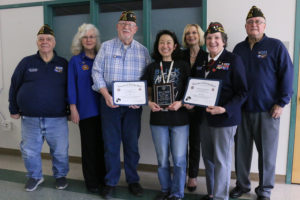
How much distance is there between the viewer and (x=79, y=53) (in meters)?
2.43

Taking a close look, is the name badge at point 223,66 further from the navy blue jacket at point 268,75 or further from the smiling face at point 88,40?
the smiling face at point 88,40

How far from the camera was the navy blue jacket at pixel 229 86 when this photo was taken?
1875 mm

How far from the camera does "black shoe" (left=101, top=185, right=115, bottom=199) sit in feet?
7.70

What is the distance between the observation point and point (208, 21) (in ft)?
8.91

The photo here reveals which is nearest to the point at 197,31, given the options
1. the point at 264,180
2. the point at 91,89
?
the point at 91,89

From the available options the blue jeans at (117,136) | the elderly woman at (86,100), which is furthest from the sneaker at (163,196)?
the elderly woman at (86,100)

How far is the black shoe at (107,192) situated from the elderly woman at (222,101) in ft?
3.24

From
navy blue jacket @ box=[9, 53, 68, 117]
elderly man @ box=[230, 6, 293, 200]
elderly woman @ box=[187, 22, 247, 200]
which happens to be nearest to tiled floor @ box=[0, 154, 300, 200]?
elderly man @ box=[230, 6, 293, 200]

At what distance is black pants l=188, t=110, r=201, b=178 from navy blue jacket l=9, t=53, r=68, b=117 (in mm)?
1316

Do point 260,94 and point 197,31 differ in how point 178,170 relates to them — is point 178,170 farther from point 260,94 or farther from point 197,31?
point 197,31

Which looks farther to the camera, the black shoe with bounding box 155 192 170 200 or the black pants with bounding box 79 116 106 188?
the black pants with bounding box 79 116 106 188

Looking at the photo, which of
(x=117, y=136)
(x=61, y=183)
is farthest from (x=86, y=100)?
(x=61, y=183)

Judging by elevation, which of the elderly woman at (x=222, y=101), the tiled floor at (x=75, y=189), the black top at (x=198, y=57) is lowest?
the tiled floor at (x=75, y=189)

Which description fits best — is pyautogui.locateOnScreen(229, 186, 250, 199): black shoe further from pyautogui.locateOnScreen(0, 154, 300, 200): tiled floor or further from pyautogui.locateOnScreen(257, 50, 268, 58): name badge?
pyautogui.locateOnScreen(257, 50, 268, 58): name badge
